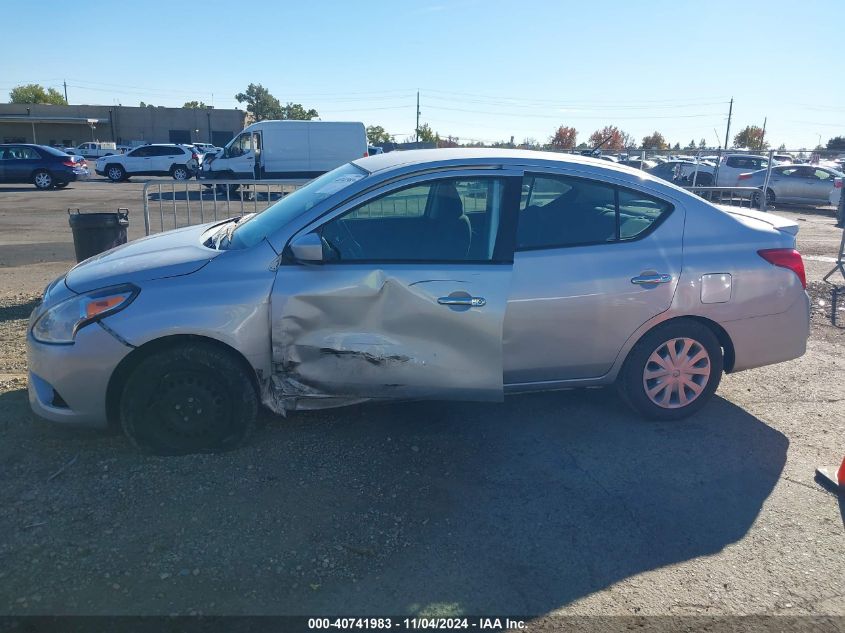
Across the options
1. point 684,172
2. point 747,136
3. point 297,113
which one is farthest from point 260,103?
point 684,172

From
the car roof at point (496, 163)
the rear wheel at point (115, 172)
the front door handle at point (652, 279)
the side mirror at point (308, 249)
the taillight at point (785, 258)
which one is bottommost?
the rear wheel at point (115, 172)

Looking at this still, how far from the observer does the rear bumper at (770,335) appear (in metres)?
4.59

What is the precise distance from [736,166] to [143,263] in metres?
24.5

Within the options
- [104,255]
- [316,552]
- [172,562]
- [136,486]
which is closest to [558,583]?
[316,552]

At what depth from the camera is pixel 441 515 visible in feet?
11.5

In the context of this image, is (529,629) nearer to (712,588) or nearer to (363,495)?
(712,588)

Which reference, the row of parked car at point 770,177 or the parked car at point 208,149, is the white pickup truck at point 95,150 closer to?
the parked car at point 208,149

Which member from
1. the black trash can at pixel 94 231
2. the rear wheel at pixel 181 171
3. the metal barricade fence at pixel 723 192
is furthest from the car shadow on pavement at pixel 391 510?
the rear wheel at pixel 181 171

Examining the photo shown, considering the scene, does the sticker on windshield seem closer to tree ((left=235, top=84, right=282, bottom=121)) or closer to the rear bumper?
the rear bumper

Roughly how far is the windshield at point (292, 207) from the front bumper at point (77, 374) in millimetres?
973

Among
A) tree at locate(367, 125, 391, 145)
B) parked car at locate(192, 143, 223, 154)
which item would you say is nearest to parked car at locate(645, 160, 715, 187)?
parked car at locate(192, 143, 223, 154)

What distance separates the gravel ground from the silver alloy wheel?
0.23 meters

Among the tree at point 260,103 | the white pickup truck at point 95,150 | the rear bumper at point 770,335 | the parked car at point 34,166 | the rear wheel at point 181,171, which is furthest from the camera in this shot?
the tree at point 260,103

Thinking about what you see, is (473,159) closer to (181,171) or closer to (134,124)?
(181,171)
